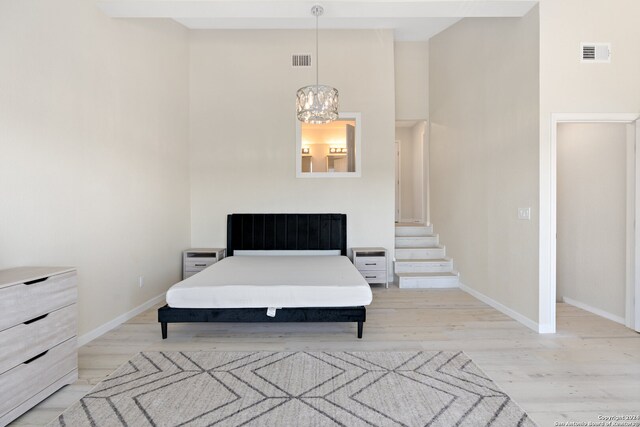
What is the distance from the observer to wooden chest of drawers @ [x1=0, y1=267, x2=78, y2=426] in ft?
6.09

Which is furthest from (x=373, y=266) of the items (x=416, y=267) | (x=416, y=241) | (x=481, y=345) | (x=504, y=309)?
(x=481, y=345)

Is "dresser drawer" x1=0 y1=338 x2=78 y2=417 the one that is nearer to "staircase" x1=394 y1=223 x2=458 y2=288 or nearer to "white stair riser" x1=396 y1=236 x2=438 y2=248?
"staircase" x1=394 y1=223 x2=458 y2=288

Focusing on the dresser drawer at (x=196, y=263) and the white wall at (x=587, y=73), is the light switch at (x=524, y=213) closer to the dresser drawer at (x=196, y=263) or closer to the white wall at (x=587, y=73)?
the white wall at (x=587, y=73)

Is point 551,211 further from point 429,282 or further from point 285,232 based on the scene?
point 285,232

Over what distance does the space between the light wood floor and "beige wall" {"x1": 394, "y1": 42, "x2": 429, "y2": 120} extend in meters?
3.51

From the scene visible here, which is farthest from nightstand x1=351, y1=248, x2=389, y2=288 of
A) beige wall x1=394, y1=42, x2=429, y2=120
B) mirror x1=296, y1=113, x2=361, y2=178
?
mirror x1=296, y1=113, x2=361, y2=178

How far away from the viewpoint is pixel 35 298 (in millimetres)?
2031

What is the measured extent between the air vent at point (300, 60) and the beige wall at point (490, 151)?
2.16 meters

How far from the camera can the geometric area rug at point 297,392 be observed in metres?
1.97

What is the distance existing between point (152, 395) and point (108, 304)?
5.16 ft

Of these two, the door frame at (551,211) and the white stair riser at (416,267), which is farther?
the white stair riser at (416,267)

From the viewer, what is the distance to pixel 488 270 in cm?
426

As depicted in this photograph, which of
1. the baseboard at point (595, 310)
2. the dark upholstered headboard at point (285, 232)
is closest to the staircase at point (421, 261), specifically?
the dark upholstered headboard at point (285, 232)

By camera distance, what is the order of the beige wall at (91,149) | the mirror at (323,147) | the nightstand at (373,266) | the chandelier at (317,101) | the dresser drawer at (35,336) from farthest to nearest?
the mirror at (323,147) < the nightstand at (373,266) < the chandelier at (317,101) < the beige wall at (91,149) < the dresser drawer at (35,336)
